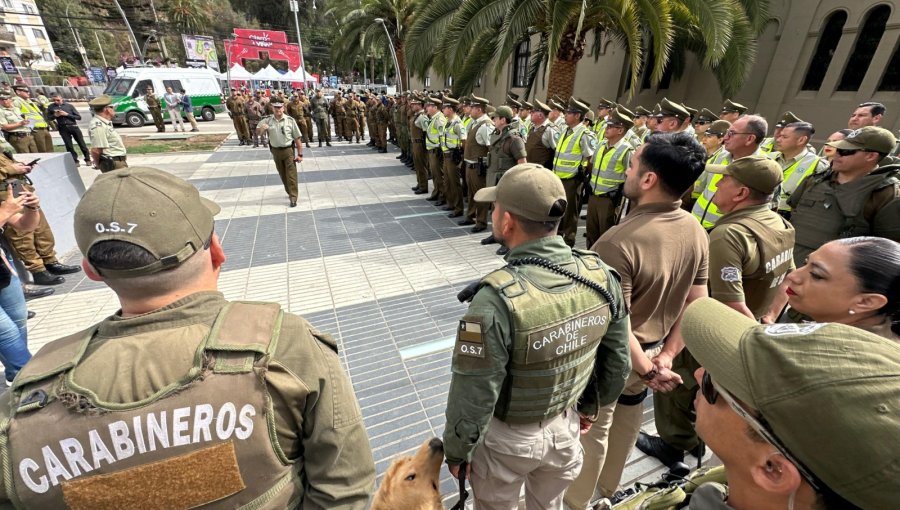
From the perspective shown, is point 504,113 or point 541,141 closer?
point 504,113

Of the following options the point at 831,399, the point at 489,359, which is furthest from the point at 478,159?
the point at 831,399

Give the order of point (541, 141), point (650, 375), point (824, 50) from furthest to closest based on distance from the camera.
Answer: point (824, 50) → point (541, 141) → point (650, 375)

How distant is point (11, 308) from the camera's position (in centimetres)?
287

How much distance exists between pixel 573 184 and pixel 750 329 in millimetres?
5090

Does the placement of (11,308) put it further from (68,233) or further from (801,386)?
(801,386)

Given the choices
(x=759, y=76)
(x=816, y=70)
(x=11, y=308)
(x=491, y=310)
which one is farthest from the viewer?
(x=759, y=76)

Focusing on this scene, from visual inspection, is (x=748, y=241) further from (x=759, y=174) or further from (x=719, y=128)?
(x=719, y=128)

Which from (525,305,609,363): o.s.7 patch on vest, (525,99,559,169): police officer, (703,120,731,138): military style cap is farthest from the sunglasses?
(525,99,559,169): police officer

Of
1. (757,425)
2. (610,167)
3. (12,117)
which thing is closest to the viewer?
(757,425)

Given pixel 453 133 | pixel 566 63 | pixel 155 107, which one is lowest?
pixel 155 107

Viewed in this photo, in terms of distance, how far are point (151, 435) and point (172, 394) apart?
10cm

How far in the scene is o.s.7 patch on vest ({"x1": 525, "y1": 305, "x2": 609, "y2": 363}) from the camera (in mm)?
1351

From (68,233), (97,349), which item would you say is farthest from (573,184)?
(68,233)

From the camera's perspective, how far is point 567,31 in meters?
7.72
